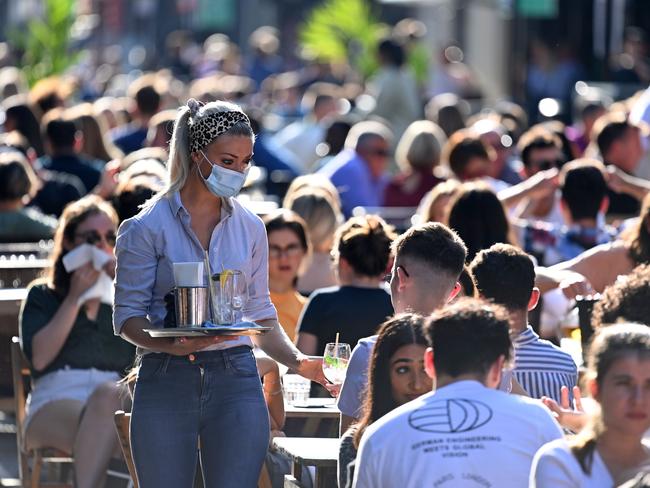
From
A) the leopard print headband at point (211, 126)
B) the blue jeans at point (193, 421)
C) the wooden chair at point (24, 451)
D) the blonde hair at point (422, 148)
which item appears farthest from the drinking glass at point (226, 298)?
the blonde hair at point (422, 148)

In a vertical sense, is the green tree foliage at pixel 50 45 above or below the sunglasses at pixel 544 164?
above

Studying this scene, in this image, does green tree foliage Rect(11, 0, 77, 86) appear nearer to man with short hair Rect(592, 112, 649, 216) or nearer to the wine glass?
man with short hair Rect(592, 112, 649, 216)

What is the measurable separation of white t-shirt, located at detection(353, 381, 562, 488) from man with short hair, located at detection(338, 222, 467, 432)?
3.43 ft

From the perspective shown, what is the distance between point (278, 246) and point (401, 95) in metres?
10.5

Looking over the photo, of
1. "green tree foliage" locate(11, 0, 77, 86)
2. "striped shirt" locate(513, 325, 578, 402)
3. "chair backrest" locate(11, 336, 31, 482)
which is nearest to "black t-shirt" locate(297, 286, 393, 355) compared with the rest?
"chair backrest" locate(11, 336, 31, 482)

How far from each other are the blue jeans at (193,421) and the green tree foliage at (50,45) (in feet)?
60.4

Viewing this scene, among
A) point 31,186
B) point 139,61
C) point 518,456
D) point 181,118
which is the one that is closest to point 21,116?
point 31,186

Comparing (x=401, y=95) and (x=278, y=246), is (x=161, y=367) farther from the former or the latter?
(x=401, y=95)

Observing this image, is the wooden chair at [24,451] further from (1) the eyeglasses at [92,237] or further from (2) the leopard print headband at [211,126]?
(2) the leopard print headband at [211,126]

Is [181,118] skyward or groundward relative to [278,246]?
skyward

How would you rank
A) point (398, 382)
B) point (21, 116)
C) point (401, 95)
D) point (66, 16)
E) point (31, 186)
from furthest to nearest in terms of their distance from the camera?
point (66, 16) → point (401, 95) → point (21, 116) → point (31, 186) → point (398, 382)

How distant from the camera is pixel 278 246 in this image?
7988 mm

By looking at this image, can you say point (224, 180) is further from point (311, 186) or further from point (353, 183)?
point (353, 183)

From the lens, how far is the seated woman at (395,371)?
183 inches
